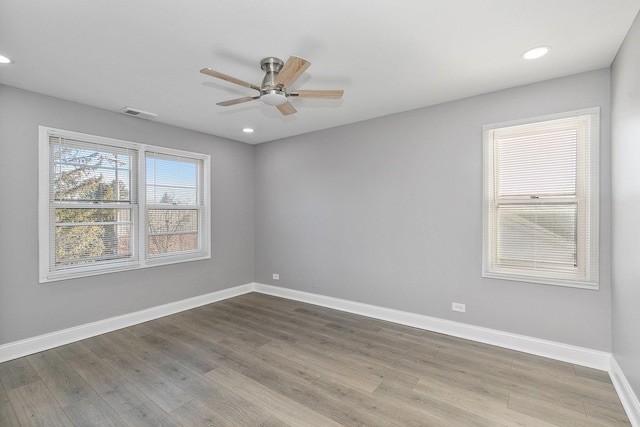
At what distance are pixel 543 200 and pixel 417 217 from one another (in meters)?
1.26

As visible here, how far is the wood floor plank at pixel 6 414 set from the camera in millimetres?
2055

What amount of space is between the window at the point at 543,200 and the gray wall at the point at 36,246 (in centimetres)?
387

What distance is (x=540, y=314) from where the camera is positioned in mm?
2939

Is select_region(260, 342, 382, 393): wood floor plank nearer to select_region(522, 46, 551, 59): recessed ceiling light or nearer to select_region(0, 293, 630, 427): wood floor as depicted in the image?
select_region(0, 293, 630, 427): wood floor

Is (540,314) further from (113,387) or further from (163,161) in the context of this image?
(163,161)

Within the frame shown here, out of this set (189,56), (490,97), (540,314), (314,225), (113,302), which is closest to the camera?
(189,56)

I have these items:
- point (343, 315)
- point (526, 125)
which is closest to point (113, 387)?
point (343, 315)

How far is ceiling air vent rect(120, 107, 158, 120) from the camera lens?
359 centimetres

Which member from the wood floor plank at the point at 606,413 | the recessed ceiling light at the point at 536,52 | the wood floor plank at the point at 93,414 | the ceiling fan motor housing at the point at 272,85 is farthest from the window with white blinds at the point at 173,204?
the wood floor plank at the point at 606,413

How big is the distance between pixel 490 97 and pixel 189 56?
298cm

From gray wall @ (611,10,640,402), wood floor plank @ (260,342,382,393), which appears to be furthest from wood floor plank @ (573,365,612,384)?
wood floor plank @ (260,342,382,393)

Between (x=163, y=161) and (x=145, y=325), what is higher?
(x=163, y=161)

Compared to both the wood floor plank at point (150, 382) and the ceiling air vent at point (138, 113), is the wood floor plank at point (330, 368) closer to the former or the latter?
the wood floor plank at point (150, 382)


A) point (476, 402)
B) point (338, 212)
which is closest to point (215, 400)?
point (476, 402)
